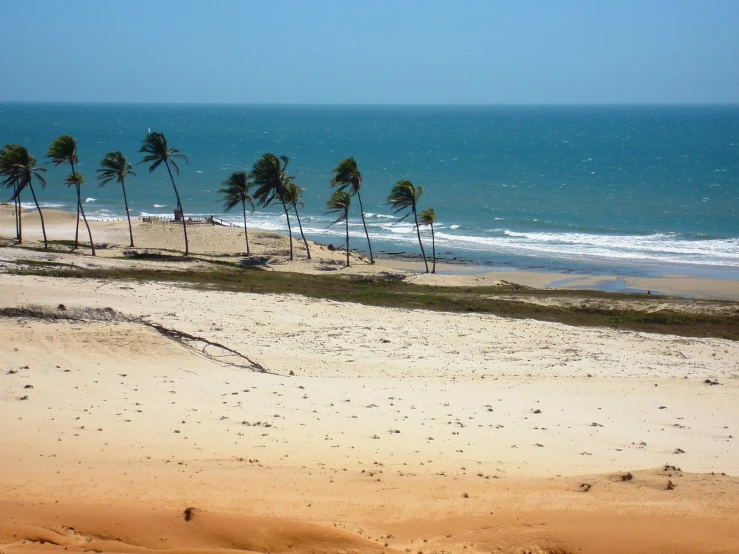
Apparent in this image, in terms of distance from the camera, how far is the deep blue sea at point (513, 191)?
186 ft

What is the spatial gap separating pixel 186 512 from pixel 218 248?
41.7m

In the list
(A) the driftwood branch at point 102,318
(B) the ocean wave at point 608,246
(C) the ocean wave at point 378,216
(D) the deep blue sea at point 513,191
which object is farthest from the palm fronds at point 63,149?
(C) the ocean wave at point 378,216

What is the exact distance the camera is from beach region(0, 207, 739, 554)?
9836mm

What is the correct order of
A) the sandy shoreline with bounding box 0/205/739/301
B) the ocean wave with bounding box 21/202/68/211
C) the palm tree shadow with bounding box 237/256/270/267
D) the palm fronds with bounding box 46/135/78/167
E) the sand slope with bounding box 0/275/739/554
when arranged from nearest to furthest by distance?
the sand slope with bounding box 0/275/739/554 < the sandy shoreline with bounding box 0/205/739/301 < the palm fronds with bounding box 46/135/78/167 < the palm tree shadow with bounding box 237/256/270/267 < the ocean wave with bounding box 21/202/68/211

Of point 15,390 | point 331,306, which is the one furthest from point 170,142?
point 15,390

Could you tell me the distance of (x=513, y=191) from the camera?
87812mm

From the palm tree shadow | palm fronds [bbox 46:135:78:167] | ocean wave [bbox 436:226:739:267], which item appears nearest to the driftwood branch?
the palm tree shadow

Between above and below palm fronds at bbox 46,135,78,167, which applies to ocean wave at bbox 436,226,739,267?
below

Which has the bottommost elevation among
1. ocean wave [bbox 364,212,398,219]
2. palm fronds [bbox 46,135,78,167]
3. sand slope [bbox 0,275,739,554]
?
sand slope [bbox 0,275,739,554]

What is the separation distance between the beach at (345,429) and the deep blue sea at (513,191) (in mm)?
29771

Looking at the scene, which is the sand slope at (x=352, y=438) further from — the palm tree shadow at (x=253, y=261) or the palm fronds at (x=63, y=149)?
the palm fronds at (x=63, y=149)

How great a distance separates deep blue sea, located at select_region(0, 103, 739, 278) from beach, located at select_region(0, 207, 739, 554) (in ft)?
97.7

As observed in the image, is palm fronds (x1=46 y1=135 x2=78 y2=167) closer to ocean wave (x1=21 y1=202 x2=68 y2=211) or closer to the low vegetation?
the low vegetation

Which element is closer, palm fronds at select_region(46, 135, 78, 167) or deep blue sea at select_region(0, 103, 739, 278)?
palm fronds at select_region(46, 135, 78, 167)
